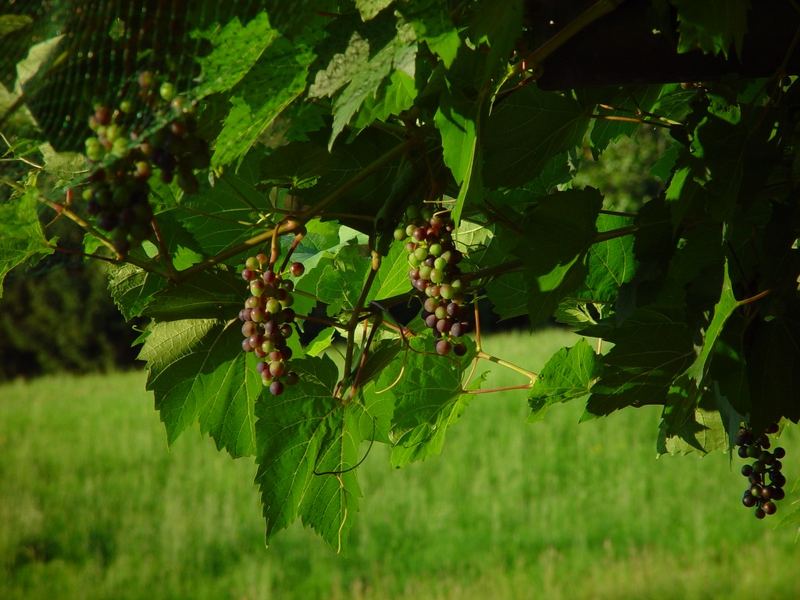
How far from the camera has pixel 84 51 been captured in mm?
460

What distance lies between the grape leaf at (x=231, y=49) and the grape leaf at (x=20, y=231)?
5.4 inches

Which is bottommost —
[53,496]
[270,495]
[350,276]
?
[53,496]

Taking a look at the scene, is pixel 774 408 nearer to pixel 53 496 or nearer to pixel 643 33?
pixel 643 33

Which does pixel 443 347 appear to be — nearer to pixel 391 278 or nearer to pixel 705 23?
pixel 391 278

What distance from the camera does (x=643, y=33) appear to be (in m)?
0.62

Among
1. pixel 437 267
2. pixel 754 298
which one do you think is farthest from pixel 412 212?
pixel 754 298

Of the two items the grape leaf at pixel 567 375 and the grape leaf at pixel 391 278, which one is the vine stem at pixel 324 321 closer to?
the grape leaf at pixel 391 278

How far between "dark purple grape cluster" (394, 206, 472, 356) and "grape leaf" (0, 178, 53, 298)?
261mm

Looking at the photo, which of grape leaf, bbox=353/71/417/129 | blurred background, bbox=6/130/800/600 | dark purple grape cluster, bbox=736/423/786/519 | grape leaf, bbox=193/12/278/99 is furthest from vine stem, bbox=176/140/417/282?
blurred background, bbox=6/130/800/600

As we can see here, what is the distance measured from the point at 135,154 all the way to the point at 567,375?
55 centimetres

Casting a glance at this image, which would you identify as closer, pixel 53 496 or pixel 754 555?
pixel 754 555

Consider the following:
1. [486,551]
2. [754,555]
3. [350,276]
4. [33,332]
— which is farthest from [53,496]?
[350,276]

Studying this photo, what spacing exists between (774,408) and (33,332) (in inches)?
435

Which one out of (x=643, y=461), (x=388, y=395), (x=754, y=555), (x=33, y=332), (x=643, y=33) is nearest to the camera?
(x=643, y=33)
